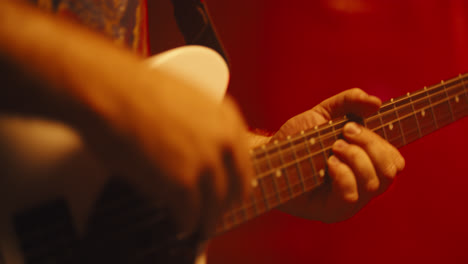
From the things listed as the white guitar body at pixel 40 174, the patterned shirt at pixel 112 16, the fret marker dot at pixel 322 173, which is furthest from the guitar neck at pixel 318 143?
the patterned shirt at pixel 112 16

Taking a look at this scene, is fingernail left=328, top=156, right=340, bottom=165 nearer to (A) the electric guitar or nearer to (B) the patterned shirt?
(A) the electric guitar

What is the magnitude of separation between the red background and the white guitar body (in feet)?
2.30

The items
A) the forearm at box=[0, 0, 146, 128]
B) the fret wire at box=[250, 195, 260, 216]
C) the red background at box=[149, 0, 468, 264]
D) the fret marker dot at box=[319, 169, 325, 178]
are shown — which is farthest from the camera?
the red background at box=[149, 0, 468, 264]

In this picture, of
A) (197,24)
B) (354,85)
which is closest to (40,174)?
(197,24)

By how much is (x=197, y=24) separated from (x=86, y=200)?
0.42 meters

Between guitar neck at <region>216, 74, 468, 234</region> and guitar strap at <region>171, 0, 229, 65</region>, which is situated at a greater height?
guitar strap at <region>171, 0, 229, 65</region>

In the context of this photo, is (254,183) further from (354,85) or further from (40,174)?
(354,85)

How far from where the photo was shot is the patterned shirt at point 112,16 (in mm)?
428

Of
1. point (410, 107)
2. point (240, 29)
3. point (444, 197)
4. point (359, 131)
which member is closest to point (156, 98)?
point (359, 131)

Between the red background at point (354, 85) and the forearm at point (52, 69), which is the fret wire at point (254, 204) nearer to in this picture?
the forearm at point (52, 69)

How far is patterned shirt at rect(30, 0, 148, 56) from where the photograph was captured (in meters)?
0.43

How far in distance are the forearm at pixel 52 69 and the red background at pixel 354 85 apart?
75 centimetres

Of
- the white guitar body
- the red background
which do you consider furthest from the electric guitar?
the red background

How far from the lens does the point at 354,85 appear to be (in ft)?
3.30
